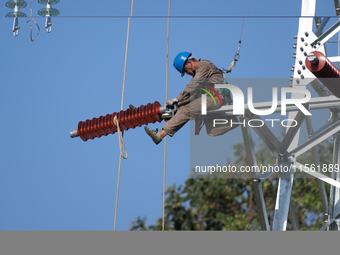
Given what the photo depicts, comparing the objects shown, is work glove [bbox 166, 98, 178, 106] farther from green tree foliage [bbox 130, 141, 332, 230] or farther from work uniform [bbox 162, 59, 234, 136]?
green tree foliage [bbox 130, 141, 332, 230]

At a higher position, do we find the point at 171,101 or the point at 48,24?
the point at 48,24

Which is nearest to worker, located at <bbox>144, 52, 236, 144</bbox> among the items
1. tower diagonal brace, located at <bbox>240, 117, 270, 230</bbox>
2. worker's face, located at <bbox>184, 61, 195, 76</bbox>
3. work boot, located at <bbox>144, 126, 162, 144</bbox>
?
work boot, located at <bbox>144, 126, 162, 144</bbox>

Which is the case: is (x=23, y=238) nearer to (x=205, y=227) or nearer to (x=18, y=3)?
(x=18, y=3)

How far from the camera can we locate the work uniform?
Answer: 7992 millimetres

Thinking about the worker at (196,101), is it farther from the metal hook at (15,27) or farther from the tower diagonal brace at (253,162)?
the metal hook at (15,27)

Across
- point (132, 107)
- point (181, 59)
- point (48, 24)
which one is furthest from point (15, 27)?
point (181, 59)

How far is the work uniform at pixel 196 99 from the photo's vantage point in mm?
7992

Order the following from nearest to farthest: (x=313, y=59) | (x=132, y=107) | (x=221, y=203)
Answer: (x=313, y=59) → (x=132, y=107) → (x=221, y=203)

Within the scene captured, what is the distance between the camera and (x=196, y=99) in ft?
26.2

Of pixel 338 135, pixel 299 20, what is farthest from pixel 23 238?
pixel 338 135

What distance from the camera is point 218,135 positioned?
820cm

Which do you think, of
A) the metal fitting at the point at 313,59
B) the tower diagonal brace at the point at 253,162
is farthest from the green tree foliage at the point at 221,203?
the metal fitting at the point at 313,59

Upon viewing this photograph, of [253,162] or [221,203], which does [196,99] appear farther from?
[221,203]

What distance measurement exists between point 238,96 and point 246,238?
123 inches
